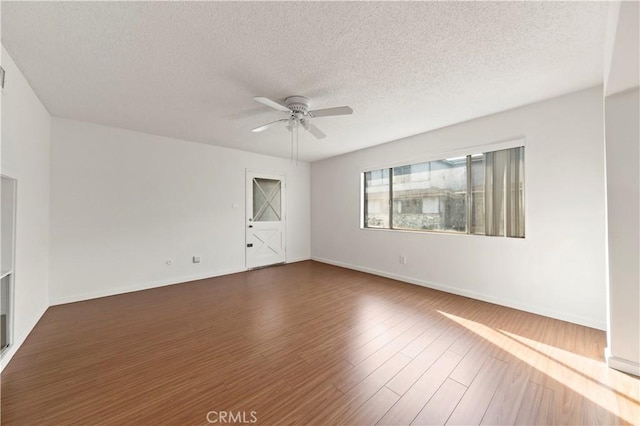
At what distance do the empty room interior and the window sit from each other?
3cm

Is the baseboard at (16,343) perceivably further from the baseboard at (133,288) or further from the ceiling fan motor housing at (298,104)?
the ceiling fan motor housing at (298,104)

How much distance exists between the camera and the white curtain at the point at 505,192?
3164 millimetres

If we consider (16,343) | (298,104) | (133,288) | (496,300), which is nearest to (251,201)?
(133,288)

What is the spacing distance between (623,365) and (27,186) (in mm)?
5782

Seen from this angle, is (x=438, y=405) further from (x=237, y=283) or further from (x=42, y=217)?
(x=42, y=217)

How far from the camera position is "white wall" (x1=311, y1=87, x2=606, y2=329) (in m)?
2.60

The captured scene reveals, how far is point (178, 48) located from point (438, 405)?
3.31m

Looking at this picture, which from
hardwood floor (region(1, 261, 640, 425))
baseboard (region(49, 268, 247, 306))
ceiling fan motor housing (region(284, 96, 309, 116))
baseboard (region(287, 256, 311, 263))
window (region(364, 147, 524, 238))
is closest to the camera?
hardwood floor (region(1, 261, 640, 425))

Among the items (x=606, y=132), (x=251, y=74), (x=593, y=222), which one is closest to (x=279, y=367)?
(x=251, y=74)

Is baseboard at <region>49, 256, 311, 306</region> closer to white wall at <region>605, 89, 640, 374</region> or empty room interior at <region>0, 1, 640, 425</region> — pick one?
empty room interior at <region>0, 1, 640, 425</region>

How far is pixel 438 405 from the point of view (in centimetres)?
158

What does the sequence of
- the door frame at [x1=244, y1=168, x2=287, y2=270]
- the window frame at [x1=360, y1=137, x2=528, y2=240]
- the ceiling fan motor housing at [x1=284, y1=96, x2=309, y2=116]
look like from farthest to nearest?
the door frame at [x1=244, y1=168, x2=287, y2=270] → the window frame at [x1=360, y1=137, x2=528, y2=240] → the ceiling fan motor housing at [x1=284, y1=96, x2=309, y2=116]

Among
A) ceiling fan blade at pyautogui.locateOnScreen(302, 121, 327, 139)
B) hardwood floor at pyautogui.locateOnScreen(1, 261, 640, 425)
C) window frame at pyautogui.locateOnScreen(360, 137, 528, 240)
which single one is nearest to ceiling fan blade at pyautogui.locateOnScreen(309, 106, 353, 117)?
ceiling fan blade at pyautogui.locateOnScreen(302, 121, 327, 139)

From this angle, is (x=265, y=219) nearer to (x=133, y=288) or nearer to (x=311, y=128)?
(x=133, y=288)
